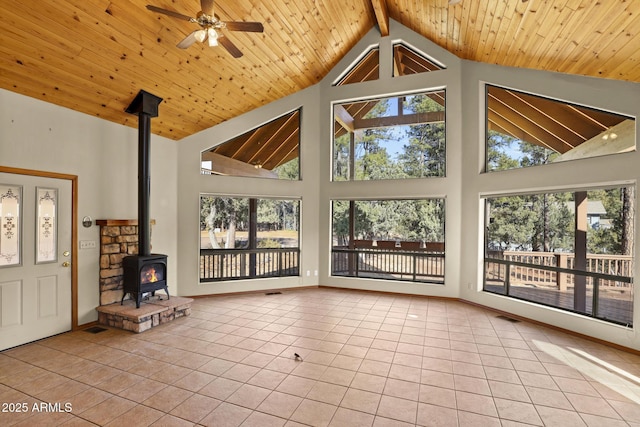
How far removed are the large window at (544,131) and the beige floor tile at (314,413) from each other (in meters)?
4.55

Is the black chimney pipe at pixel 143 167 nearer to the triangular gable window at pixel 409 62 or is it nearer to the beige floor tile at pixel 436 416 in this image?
the beige floor tile at pixel 436 416

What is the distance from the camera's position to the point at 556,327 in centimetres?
439

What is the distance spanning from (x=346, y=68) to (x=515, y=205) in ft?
14.3

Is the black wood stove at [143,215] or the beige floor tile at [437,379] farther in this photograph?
the black wood stove at [143,215]

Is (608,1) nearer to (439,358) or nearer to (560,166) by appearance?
(560,166)

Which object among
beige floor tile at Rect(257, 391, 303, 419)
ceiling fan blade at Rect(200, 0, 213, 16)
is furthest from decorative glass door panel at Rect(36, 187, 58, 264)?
beige floor tile at Rect(257, 391, 303, 419)

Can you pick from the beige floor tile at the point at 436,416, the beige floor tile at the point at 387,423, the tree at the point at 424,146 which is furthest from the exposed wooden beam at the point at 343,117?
the beige floor tile at the point at 387,423

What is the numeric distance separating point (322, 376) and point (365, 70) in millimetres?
6059

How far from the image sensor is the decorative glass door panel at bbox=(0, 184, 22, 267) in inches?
142

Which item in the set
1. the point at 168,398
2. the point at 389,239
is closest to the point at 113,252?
the point at 168,398

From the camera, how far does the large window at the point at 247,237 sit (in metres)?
6.16

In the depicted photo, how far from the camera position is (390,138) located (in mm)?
6516

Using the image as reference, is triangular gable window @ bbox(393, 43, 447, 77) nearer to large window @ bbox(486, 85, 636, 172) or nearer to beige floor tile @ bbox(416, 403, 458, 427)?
large window @ bbox(486, 85, 636, 172)

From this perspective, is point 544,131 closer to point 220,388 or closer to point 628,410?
point 628,410
